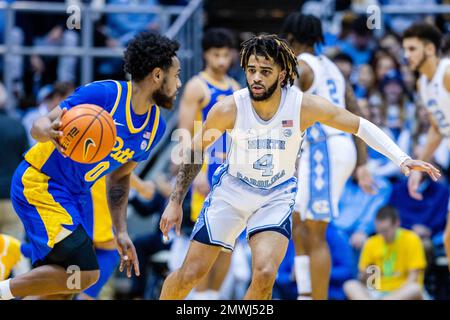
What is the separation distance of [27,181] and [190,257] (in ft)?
4.20

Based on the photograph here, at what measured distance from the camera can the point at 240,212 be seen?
6473mm

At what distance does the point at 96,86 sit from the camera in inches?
253

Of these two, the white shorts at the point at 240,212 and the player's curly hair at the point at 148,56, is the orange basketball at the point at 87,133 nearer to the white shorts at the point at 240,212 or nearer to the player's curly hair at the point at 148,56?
the player's curly hair at the point at 148,56

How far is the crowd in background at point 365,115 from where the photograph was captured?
33.1 feet

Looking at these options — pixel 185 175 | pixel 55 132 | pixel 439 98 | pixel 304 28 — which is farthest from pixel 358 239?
pixel 55 132

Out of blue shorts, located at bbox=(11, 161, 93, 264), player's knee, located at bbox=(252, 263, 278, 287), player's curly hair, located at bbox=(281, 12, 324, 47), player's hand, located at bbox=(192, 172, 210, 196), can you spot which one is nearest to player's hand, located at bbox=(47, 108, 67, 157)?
blue shorts, located at bbox=(11, 161, 93, 264)

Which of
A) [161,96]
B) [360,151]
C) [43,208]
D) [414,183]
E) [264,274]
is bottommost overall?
[264,274]

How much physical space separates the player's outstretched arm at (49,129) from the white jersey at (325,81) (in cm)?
251

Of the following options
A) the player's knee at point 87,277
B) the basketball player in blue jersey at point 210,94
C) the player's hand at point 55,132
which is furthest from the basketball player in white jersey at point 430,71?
the player's hand at point 55,132

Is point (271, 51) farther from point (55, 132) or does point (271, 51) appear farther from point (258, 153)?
point (55, 132)

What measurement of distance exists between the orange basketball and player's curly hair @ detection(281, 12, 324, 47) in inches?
92.3

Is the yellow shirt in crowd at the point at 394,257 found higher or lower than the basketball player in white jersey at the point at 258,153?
lower

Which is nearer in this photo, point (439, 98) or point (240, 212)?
point (240, 212)

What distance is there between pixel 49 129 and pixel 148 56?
3.74 feet
